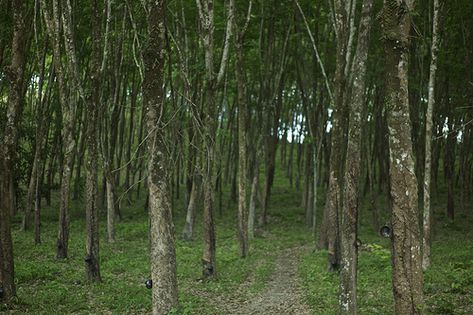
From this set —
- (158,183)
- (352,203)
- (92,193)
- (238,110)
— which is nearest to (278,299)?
(352,203)

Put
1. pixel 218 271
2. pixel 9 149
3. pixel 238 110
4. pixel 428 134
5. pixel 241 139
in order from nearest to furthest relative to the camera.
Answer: pixel 9 149 → pixel 428 134 → pixel 218 271 → pixel 241 139 → pixel 238 110

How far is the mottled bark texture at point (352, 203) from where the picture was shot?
30.3ft

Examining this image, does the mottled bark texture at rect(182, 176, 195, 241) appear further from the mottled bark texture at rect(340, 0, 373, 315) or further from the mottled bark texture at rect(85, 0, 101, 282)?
the mottled bark texture at rect(340, 0, 373, 315)

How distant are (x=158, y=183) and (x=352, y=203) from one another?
353 cm

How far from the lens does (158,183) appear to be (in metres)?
8.30

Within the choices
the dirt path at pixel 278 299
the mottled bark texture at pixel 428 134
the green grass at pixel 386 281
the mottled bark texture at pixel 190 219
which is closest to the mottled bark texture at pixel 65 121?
the mottled bark texture at pixel 190 219

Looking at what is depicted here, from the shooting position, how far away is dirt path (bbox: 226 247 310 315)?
11.5 m

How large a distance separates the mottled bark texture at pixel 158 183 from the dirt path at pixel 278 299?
3574 millimetres

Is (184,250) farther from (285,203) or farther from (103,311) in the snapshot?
(285,203)

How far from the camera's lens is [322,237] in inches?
783

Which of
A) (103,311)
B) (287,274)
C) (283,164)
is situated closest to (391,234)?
(103,311)

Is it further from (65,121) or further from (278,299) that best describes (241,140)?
(278,299)

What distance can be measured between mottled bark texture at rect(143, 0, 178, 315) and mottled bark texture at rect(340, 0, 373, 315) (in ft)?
10.7

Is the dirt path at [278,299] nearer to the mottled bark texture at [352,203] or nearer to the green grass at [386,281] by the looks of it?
the green grass at [386,281]
